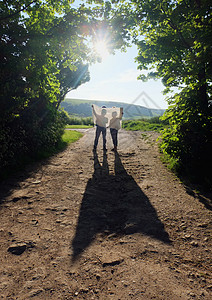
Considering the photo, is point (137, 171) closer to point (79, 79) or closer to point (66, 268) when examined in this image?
point (66, 268)

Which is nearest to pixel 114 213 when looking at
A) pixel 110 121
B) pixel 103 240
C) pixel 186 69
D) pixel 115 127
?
pixel 103 240

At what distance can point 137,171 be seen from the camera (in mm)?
6688

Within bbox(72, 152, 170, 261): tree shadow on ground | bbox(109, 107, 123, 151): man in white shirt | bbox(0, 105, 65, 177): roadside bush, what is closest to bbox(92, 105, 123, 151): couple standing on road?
bbox(109, 107, 123, 151): man in white shirt

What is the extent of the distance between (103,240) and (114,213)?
937 millimetres

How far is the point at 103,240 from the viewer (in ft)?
10.1

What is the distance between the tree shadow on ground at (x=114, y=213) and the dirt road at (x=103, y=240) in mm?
19

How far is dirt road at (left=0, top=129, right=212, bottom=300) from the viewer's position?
214 centimetres

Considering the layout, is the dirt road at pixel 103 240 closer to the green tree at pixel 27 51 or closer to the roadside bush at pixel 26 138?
the roadside bush at pixel 26 138

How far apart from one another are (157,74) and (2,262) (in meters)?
7.81

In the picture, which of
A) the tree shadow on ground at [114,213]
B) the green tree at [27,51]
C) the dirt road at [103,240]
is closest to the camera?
the dirt road at [103,240]

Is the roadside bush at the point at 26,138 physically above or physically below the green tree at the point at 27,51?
below

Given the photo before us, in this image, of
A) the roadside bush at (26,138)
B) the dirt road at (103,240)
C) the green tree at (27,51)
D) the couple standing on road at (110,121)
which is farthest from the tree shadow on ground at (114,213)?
the couple standing on road at (110,121)

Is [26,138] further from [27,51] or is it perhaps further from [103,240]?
[103,240]

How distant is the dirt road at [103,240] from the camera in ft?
7.02
